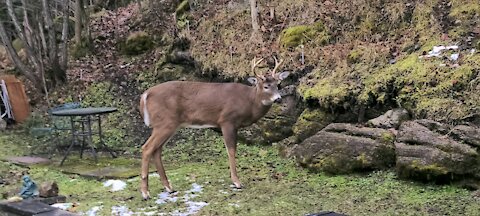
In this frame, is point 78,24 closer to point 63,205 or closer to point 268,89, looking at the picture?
point 268,89

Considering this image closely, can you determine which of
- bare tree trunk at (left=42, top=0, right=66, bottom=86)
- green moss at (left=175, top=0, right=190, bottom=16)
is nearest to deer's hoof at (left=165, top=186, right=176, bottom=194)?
bare tree trunk at (left=42, top=0, right=66, bottom=86)

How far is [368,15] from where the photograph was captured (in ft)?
34.0

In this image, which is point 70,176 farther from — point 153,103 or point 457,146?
point 457,146

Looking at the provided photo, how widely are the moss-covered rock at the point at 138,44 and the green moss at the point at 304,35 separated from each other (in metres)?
4.59

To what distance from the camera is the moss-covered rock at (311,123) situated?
8914 millimetres

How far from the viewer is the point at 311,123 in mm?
9000

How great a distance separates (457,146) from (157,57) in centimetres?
851

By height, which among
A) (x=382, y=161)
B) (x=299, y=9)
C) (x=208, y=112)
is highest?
(x=299, y=9)

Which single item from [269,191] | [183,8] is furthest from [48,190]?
[183,8]

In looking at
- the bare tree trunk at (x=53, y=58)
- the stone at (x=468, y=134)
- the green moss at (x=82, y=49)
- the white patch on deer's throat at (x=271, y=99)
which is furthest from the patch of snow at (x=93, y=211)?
the green moss at (x=82, y=49)

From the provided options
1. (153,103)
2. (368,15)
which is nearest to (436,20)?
(368,15)

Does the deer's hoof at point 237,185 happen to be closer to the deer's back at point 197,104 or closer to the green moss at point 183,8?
the deer's back at point 197,104

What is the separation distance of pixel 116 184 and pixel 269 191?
2126 mm

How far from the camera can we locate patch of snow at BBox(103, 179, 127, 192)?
25.9 feet
